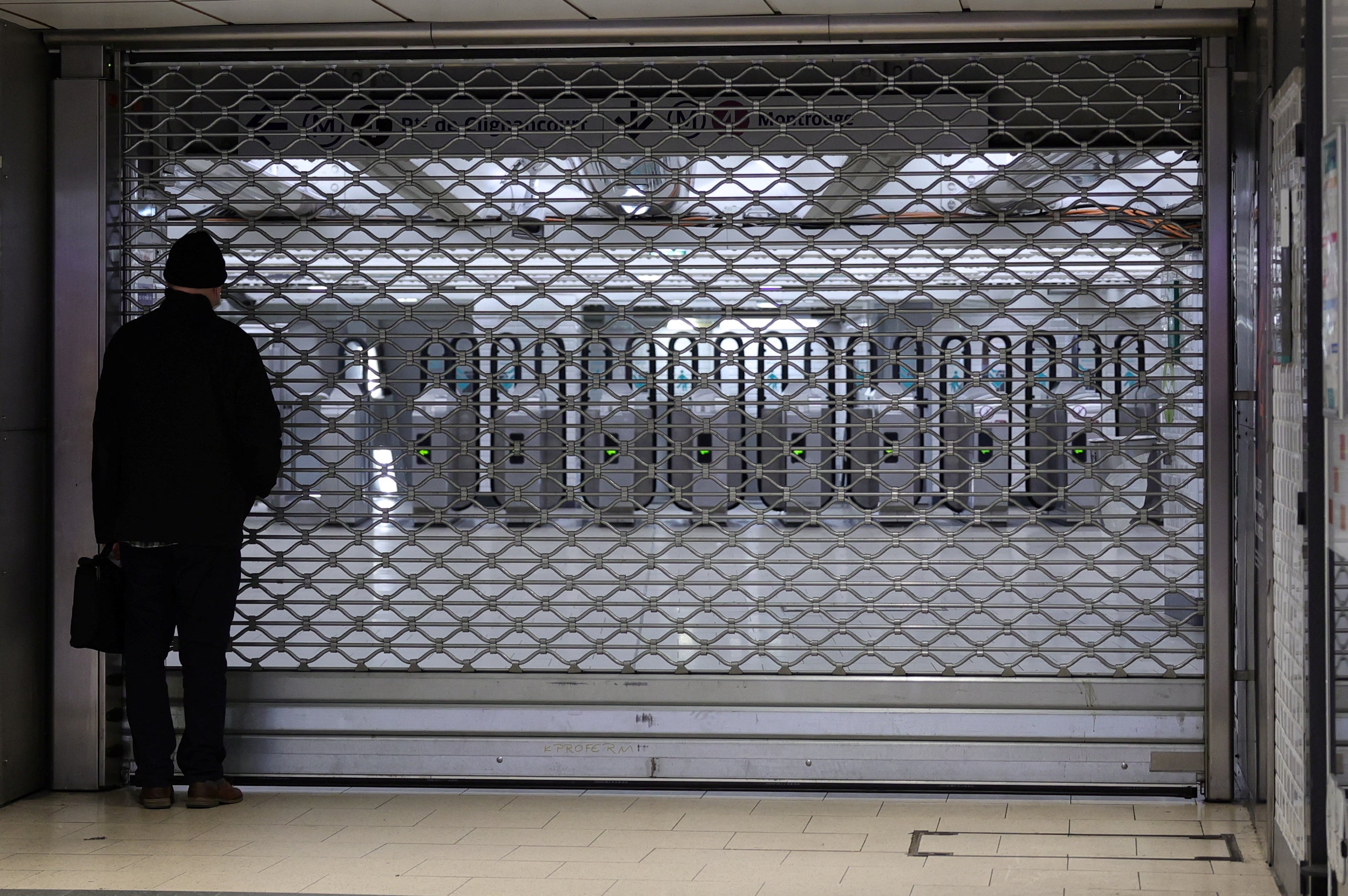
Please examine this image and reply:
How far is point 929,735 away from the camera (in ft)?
15.5

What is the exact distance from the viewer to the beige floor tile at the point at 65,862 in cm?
395

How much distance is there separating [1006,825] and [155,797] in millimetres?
2797

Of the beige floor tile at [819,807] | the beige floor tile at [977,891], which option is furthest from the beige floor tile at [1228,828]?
the beige floor tile at [819,807]

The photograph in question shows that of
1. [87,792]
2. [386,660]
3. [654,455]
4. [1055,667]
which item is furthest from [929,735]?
[654,455]

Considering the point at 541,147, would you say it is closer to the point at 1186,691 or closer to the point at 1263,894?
the point at 1186,691

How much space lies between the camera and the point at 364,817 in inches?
178

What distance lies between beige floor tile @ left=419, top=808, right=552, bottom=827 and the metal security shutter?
32cm

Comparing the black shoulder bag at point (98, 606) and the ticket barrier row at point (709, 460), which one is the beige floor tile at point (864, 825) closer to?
the ticket barrier row at point (709, 460)

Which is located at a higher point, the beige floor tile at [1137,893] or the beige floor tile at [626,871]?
the beige floor tile at [1137,893]

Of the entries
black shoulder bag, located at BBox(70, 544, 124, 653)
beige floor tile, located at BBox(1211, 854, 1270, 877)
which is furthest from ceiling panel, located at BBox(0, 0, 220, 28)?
beige floor tile, located at BBox(1211, 854, 1270, 877)

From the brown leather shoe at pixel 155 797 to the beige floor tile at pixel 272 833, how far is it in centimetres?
30

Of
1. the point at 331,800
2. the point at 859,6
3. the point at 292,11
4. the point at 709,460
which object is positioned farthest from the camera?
the point at 709,460

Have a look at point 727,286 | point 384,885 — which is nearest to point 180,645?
point 384,885

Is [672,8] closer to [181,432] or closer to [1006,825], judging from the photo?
[181,432]
